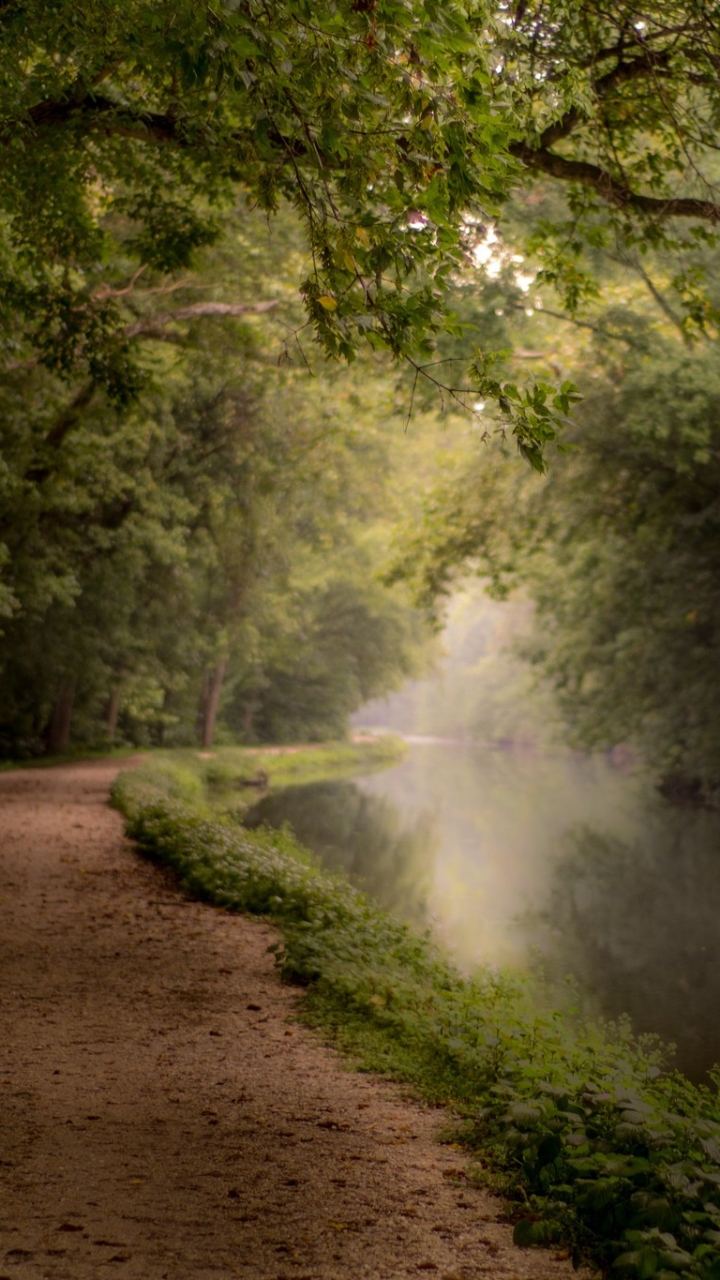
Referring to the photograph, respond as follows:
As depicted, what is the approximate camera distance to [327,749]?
41.8m

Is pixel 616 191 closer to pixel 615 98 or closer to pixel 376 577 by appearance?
pixel 615 98

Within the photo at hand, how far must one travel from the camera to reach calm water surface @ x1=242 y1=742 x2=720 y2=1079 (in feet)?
35.8

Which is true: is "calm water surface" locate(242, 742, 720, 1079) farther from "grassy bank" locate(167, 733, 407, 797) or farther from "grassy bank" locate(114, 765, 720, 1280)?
"grassy bank" locate(114, 765, 720, 1280)

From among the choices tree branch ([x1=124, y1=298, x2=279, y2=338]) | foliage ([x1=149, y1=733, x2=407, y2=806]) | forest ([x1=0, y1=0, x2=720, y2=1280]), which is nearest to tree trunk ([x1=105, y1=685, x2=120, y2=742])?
foliage ([x1=149, y1=733, x2=407, y2=806])

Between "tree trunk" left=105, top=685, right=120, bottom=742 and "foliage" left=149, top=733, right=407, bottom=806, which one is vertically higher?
"tree trunk" left=105, top=685, right=120, bottom=742

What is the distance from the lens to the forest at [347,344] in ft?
14.8

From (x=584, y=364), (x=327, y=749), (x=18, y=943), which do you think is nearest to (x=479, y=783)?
(x=327, y=749)

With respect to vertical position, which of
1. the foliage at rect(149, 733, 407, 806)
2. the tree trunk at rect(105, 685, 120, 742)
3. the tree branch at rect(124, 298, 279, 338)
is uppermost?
the tree branch at rect(124, 298, 279, 338)

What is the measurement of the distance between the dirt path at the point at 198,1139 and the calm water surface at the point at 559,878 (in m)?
3.40

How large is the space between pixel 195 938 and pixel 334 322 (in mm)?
5434

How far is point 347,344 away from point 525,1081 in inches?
137

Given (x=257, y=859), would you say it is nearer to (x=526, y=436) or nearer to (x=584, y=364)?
(x=526, y=436)

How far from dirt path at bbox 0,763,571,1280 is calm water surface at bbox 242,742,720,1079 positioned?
340cm

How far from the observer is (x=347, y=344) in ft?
15.6
